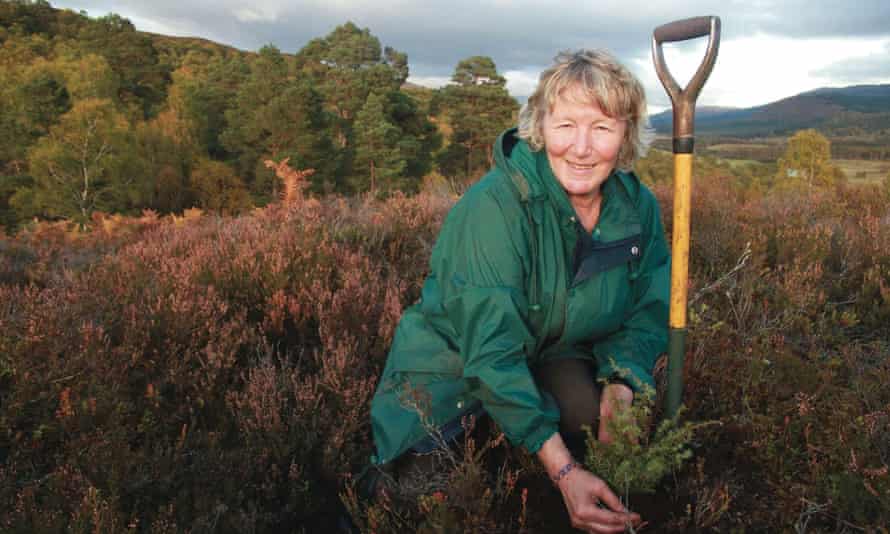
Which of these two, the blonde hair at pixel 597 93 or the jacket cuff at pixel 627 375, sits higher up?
the blonde hair at pixel 597 93

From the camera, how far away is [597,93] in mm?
1988

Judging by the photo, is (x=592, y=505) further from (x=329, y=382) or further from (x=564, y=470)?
(x=329, y=382)

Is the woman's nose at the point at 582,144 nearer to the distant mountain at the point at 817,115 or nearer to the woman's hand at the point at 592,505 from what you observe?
the woman's hand at the point at 592,505

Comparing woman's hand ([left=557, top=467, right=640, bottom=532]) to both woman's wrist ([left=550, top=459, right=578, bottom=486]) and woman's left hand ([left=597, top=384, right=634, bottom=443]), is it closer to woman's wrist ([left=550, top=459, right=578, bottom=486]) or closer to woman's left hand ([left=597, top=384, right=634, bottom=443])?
woman's wrist ([left=550, top=459, right=578, bottom=486])

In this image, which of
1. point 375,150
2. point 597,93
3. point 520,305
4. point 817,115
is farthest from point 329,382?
point 817,115

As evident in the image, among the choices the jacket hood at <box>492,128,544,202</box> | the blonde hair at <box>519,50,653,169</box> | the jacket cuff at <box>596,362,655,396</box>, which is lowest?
the jacket cuff at <box>596,362,655,396</box>

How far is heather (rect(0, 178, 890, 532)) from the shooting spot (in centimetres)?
190

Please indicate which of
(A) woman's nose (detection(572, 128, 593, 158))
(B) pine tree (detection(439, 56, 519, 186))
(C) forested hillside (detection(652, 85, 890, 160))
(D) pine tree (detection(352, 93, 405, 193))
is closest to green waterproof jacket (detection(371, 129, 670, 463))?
(A) woman's nose (detection(572, 128, 593, 158))

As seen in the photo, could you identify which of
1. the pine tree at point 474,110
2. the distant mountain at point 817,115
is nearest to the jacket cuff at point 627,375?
the pine tree at point 474,110

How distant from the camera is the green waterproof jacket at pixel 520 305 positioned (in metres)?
1.84

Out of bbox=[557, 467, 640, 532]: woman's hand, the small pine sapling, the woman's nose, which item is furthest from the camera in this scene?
the woman's nose

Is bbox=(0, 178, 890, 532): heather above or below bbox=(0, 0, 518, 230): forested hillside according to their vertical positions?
below

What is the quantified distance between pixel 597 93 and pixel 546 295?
0.72 m

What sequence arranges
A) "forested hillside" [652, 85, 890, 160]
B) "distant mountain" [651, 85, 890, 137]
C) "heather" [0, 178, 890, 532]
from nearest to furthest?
"heather" [0, 178, 890, 532], "forested hillside" [652, 85, 890, 160], "distant mountain" [651, 85, 890, 137]
